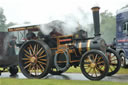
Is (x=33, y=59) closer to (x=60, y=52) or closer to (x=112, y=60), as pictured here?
(x=60, y=52)

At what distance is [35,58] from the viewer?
840cm

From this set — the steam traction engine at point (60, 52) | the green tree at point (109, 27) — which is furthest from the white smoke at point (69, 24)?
the green tree at point (109, 27)

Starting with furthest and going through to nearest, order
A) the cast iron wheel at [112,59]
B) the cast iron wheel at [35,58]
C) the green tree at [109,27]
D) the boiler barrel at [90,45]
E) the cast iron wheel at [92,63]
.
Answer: the green tree at [109,27] → the cast iron wheel at [112,59] → the cast iron wheel at [35,58] → the boiler barrel at [90,45] → the cast iron wheel at [92,63]

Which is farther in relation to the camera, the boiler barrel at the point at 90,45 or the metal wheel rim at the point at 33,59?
the metal wheel rim at the point at 33,59

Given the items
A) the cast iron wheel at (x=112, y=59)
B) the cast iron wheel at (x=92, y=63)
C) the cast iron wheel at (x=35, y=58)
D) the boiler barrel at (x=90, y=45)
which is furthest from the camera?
the cast iron wheel at (x=112, y=59)

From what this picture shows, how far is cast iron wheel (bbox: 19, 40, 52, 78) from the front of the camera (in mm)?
8094

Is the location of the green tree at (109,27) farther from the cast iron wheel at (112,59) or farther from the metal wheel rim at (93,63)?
the metal wheel rim at (93,63)

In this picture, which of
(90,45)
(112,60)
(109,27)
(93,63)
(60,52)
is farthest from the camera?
(109,27)

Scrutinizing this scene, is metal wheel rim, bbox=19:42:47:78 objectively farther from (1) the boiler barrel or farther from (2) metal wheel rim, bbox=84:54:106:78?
(2) metal wheel rim, bbox=84:54:106:78

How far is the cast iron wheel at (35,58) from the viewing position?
809 centimetres

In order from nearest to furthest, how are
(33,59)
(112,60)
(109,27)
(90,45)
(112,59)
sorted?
(90,45) < (33,59) < (112,60) < (112,59) < (109,27)

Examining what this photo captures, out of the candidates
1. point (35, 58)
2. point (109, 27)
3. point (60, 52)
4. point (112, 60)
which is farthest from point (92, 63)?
point (109, 27)

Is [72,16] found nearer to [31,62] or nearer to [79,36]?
[79,36]

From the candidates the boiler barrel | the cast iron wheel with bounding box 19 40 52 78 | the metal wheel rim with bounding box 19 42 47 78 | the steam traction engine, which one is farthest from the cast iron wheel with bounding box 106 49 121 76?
the metal wheel rim with bounding box 19 42 47 78
